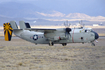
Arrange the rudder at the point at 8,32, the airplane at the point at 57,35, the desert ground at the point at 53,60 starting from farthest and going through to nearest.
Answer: the rudder at the point at 8,32 → the airplane at the point at 57,35 → the desert ground at the point at 53,60

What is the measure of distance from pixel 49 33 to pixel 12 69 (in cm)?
1668

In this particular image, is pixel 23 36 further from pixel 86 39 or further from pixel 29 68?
pixel 29 68

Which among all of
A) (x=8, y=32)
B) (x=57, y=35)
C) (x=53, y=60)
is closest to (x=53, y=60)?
(x=53, y=60)

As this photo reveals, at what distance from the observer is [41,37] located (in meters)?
30.8

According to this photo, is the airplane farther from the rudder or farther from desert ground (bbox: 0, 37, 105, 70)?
desert ground (bbox: 0, 37, 105, 70)

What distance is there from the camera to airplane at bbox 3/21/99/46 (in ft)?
93.1

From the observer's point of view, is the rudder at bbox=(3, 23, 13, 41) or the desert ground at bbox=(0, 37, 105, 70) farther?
the rudder at bbox=(3, 23, 13, 41)

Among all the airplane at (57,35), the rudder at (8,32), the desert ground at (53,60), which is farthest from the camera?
the rudder at (8,32)

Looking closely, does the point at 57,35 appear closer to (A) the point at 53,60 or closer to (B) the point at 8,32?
(B) the point at 8,32

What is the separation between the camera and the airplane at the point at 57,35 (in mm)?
28391

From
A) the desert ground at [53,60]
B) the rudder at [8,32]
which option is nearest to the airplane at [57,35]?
the rudder at [8,32]

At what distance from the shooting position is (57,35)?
2953 centimetres

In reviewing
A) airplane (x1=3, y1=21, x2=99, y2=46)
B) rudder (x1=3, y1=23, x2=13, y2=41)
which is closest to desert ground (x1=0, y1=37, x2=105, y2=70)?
airplane (x1=3, y1=21, x2=99, y2=46)

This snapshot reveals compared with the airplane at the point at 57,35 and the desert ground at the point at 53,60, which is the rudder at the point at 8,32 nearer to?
the airplane at the point at 57,35
